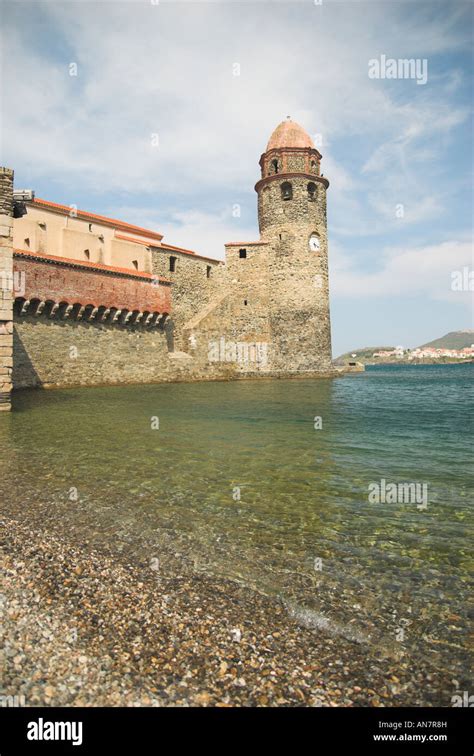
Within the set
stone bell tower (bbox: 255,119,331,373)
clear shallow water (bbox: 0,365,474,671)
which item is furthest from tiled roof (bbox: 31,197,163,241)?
clear shallow water (bbox: 0,365,474,671)

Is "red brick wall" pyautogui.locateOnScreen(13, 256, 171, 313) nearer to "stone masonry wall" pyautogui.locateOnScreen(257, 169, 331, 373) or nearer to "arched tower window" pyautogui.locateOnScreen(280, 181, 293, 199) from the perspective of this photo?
"stone masonry wall" pyautogui.locateOnScreen(257, 169, 331, 373)

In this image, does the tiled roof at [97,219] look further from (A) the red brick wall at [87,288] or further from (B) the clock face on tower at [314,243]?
(B) the clock face on tower at [314,243]

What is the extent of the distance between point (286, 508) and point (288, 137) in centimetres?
3355

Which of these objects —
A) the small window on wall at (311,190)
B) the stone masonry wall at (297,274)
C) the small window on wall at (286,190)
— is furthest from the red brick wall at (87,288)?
the small window on wall at (311,190)

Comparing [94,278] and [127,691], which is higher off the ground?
[94,278]

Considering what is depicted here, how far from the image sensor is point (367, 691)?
2414 millimetres

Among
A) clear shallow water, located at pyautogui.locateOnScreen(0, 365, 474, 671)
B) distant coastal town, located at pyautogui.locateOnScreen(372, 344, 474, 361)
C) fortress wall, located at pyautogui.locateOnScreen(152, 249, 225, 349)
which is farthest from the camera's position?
distant coastal town, located at pyautogui.locateOnScreen(372, 344, 474, 361)

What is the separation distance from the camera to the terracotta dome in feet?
107

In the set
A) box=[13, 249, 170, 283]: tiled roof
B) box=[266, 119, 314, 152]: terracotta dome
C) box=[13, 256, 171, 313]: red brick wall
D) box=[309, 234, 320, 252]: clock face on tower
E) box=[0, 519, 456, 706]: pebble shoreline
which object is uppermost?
box=[266, 119, 314, 152]: terracotta dome

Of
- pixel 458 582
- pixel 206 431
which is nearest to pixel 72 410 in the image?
pixel 206 431

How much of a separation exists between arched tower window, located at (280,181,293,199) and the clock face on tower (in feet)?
11.0

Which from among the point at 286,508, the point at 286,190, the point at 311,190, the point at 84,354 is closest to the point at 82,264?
the point at 84,354

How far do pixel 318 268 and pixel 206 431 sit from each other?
2487 centimetres
